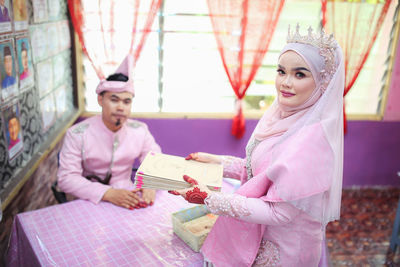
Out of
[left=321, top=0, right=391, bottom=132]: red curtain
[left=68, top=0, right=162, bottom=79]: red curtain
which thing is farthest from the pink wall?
[left=68, top=0, right=162, bottom=79]: red curtain

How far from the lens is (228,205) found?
1.21m

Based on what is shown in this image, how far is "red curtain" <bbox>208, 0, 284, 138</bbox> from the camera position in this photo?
3.14 meters

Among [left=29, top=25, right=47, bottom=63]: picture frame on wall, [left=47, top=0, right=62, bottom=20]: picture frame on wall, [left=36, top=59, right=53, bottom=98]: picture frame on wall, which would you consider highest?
[left=47, top=0, right=62, bottom=20]: picture frame on wall

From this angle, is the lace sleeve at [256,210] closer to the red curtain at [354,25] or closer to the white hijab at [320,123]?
Answer: the white hijab at [320,123]

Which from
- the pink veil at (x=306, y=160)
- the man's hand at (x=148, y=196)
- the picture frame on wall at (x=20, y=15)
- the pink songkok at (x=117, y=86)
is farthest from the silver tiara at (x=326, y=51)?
the picture frame on wall at (x=20, y=15)

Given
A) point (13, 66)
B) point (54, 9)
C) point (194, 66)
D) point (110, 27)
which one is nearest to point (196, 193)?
point (13, 66)

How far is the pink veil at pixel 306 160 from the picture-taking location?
1.14 metres

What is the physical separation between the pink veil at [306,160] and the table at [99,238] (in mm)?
182

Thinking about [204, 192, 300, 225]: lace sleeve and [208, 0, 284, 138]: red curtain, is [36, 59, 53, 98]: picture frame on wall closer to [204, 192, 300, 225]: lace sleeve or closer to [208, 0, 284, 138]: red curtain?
[208, 0, 284, 138]: red curtain

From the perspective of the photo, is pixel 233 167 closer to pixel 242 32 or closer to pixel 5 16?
pixel 5 16

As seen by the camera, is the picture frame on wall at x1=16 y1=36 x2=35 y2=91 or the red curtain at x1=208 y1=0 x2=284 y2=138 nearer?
the picture frame on wall at x1=16 y1=36 x2=35 y2=91

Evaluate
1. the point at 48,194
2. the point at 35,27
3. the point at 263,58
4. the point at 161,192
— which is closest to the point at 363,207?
the point at 263,58

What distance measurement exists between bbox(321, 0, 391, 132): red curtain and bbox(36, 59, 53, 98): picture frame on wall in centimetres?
253

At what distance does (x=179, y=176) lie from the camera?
139 cm
